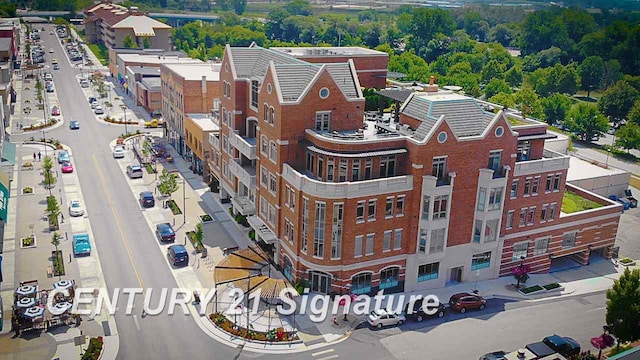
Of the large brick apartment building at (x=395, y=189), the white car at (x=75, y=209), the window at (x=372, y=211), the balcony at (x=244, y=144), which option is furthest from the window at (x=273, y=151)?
the white car at (x=75, y=209)

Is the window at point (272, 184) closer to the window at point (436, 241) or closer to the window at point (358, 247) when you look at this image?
the window at point (358, 247)

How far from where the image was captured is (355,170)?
184 feet

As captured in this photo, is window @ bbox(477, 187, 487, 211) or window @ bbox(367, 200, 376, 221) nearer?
window @ bbox(367, 200, 376, 221)

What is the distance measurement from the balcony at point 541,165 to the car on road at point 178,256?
3490 cm

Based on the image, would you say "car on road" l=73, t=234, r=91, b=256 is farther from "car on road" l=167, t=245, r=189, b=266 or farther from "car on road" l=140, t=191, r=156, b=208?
"car on road" l=140, t=191, r=156, b=208

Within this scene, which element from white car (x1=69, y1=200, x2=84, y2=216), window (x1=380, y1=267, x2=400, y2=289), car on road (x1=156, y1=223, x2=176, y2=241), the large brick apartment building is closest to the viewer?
the large brick apartment building

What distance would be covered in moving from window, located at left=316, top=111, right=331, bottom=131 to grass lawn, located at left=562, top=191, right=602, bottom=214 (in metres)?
29.8

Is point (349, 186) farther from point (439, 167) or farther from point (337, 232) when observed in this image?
point (439, 167)

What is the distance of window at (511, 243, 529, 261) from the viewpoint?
64250 millimetres

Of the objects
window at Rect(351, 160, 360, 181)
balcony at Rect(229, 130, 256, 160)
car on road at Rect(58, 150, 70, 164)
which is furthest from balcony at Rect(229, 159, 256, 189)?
car on road at Rect(58, 150, 70, 164)

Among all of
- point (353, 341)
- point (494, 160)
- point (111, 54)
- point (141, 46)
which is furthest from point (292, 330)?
point (141, 46)

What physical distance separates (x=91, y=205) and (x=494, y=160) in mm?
49594

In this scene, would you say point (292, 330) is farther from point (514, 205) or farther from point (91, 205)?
point (91, 205)

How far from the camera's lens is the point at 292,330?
52281 mm
